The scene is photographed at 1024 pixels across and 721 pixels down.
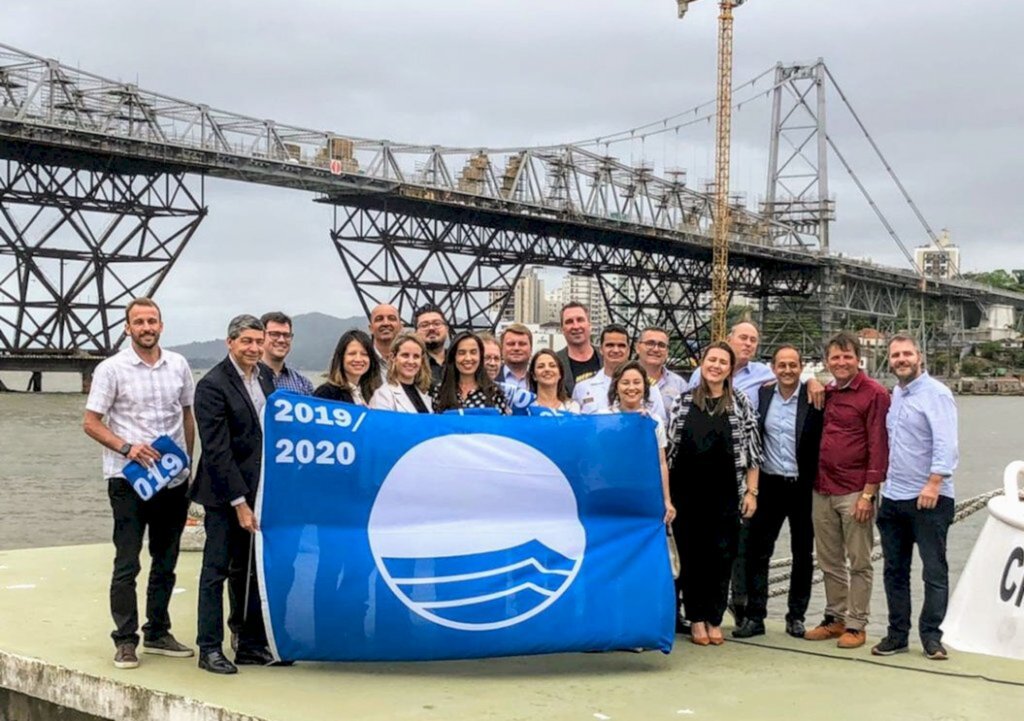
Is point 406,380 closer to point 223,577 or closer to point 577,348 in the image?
point 223,577

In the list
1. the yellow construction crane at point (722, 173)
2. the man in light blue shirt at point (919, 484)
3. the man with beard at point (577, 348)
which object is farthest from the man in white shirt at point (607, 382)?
the yellow construction crane at point (722, 173)

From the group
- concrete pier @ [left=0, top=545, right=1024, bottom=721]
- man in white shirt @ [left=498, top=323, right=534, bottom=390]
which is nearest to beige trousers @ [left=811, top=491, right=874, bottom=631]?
concrete pier @ [left=0, top=545, right=1024, bottom=721]

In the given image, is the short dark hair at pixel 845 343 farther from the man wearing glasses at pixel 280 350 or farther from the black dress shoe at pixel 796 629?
the man wearing glasses at pixel 280 350

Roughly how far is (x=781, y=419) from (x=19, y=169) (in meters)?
52.0

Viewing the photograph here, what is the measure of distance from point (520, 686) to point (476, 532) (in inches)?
26.7

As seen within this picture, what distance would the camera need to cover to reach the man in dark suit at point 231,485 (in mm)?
5340

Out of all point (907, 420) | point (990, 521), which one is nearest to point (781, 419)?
point (907, 420)

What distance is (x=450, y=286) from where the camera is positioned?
6919 centimetres

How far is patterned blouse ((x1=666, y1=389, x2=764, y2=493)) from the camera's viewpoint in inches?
237

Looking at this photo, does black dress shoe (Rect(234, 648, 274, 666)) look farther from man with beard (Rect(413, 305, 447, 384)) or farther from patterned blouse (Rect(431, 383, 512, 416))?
man with beard (Rect(413, 305, 447, 384))

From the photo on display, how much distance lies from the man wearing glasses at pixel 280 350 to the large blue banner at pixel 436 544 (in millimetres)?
858

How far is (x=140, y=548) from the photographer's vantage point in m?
5.50

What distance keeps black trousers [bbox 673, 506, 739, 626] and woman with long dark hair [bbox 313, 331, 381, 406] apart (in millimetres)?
1685

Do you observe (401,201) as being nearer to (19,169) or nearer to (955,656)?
(19,169)
